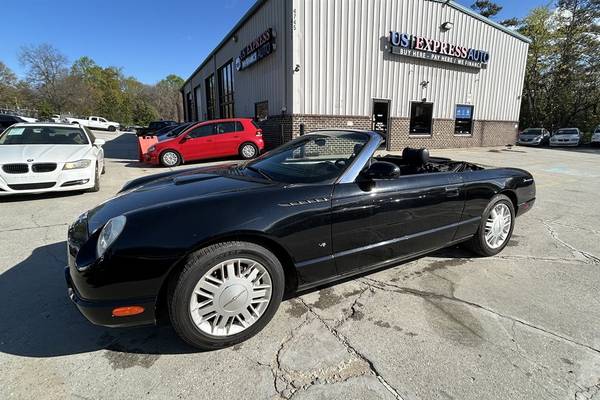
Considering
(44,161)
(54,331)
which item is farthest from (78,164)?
(54,331)

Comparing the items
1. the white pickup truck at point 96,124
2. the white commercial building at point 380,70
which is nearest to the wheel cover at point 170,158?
the white commercial building at point 380,70

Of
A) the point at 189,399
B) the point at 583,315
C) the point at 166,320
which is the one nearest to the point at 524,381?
the point at 583,315

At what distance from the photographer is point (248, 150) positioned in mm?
11461

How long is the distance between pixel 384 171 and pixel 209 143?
30.1 feet

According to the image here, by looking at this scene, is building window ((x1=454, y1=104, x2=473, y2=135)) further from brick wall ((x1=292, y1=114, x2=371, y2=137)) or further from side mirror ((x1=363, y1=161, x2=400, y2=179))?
side mirror ((x1=363, y1=161, x2=400, y2=179))

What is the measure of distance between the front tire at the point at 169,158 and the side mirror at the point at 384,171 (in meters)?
8.91

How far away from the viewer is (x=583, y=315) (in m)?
2.56

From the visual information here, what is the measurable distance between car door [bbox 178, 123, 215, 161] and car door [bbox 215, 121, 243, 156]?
195 mm

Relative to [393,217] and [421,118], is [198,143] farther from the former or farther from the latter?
[421,118]

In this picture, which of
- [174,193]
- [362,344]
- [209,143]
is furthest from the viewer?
[209,143]

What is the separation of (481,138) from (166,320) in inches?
784

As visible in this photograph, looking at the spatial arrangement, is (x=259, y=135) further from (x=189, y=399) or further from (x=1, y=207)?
(x=189, y=399)

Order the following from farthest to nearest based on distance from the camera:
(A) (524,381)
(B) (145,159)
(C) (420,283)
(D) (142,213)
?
(B) (145,159), (C) (420,283), (D) (142,213), (A) (524,381)

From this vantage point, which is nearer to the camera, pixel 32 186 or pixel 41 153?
pixel 32 186
